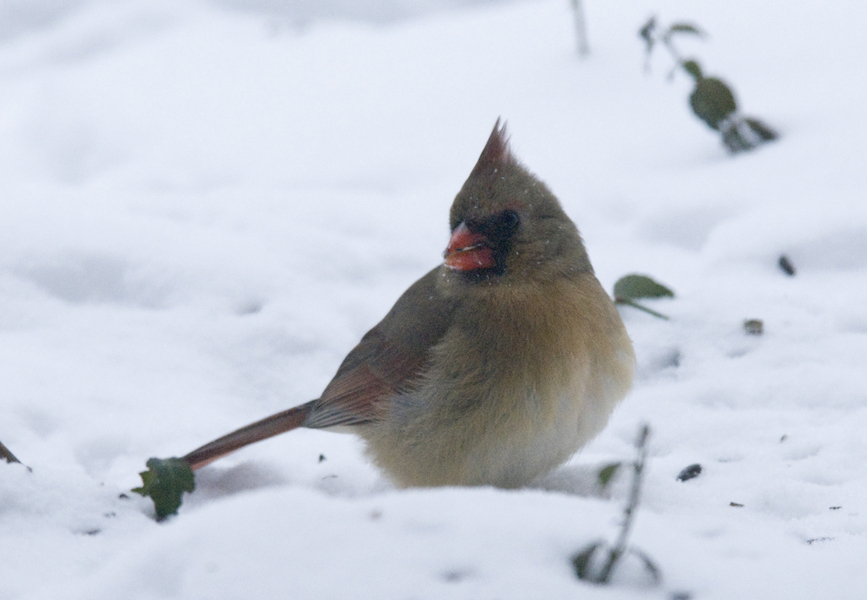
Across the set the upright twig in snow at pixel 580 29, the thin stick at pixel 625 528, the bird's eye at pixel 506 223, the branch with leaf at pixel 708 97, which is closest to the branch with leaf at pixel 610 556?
the thin stick at pixel 625 528

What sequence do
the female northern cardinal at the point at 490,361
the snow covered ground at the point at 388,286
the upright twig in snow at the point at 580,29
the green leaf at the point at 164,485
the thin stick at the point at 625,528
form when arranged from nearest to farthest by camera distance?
the thin stick at the point at 625,528, the snow covered ground at the point at 388,286, the green leaf at the point at 164,485, the female northern cardinal at the point at 490,361, the upright twig in snow at the point at 580,29

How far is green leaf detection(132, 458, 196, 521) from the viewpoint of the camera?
6.64 ft

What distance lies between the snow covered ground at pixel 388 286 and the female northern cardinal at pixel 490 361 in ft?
0.61

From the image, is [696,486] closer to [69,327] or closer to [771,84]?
[69,327]

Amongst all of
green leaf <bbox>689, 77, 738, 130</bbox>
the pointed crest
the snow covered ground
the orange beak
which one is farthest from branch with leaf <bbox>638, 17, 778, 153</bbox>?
the orange beak

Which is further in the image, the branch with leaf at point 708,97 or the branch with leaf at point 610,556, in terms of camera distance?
the branch with leaf at point 708,97

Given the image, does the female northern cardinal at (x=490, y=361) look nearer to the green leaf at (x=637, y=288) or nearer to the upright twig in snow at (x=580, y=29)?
the green leaf at (x=637, y=288)

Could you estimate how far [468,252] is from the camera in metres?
2.37

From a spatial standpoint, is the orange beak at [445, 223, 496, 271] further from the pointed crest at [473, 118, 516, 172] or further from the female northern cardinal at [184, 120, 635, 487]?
the pointed crest at [473, 118, 516, 172]

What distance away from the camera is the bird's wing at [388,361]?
2.37m

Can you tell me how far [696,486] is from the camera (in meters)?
2.23

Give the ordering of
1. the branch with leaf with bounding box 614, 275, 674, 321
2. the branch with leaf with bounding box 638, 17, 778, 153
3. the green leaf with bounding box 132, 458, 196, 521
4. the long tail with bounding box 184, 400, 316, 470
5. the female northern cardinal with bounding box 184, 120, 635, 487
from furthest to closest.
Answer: the branch with leaf with bounding box 638, 17, 778, 153 < the branch with leaf with bounding box 614, 275, 674, 321 < the long tail with bounding box 184, 400, 316, 470 < the female northern cardinal with bounding box 184, 120, 635, 487 < the green leaf with bounding box 132, 458, 196, 521

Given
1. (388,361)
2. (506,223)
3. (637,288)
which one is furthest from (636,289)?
(388,361)

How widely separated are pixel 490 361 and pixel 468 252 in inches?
13.3
